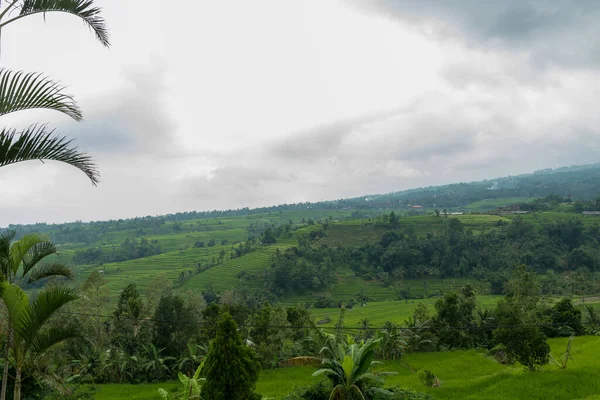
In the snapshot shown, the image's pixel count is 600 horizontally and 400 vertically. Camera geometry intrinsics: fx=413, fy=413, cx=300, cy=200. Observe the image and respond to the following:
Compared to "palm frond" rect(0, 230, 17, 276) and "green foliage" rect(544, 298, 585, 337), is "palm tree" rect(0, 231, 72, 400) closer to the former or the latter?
"palm frond" rect(0, 230, 17, 276)

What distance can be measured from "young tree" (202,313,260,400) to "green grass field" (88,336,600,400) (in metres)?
3.74

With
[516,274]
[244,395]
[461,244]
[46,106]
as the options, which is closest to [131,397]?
[244,395]

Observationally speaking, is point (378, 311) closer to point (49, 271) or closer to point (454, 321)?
point (454, 321)

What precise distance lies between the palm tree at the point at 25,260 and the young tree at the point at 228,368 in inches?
223

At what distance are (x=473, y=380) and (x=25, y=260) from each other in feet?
54.8

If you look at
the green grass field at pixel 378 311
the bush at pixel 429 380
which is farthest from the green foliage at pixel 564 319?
the green grass field at pixel 378 311

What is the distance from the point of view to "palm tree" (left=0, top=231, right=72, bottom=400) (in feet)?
19.6

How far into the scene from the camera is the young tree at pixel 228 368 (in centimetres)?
1109

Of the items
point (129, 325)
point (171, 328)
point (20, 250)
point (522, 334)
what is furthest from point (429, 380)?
point (129, 325)

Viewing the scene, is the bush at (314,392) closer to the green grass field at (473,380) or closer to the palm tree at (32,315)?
the green grass field at (473,380)

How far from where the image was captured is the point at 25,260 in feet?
20.7

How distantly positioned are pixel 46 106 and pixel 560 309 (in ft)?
103

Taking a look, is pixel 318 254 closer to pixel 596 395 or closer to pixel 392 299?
pixel 392 299

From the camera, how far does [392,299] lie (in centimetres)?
6788
